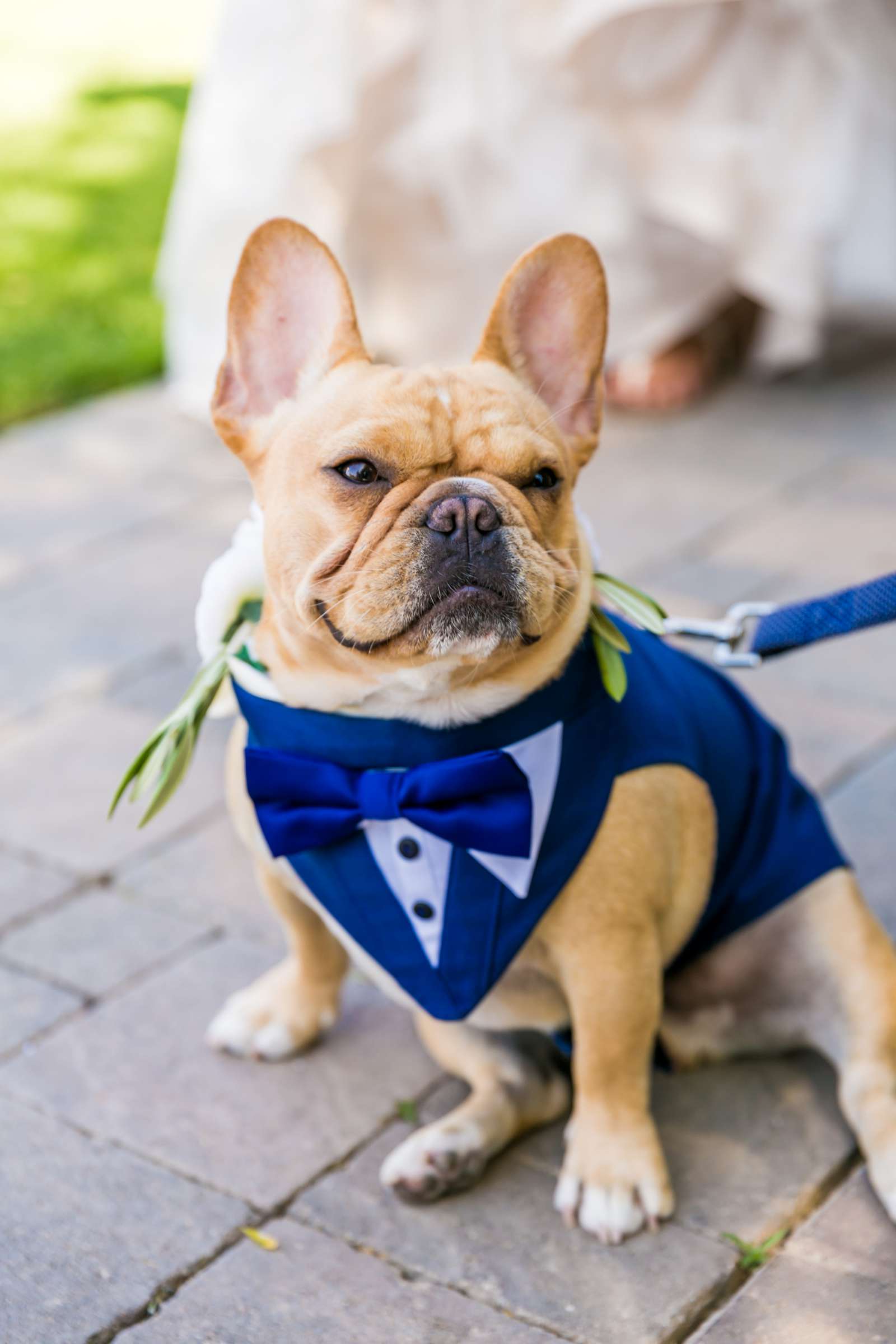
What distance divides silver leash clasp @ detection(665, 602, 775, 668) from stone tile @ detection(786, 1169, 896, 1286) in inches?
34.0

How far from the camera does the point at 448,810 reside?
2.15m

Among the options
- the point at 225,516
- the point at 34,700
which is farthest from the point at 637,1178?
the point at 225,516

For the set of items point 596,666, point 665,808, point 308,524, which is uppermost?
point 308,524

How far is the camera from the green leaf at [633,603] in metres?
2.22

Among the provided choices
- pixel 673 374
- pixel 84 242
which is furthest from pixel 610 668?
pixel 84 242

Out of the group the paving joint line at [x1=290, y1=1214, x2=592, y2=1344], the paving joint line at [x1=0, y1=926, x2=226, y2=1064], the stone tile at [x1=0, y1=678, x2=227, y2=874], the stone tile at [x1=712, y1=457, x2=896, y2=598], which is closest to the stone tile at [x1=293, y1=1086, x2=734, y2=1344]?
the paving joint line at [x1=290, y1=1214, x2=592, y2=1344]

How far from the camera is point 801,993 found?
8.10ft

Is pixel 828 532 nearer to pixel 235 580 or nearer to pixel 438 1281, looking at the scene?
pixel 235 580

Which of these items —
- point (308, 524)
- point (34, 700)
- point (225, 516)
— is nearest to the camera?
point (308, 524)

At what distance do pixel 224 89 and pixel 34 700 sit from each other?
2.66m

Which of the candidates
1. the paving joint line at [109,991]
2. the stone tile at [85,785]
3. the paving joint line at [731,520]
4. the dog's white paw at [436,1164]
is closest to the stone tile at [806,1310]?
the dog's white paw at [436,1164]

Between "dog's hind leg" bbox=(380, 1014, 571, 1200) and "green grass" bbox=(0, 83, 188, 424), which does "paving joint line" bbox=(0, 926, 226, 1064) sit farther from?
"green grass" bbox=(0, 83, 188, 424)

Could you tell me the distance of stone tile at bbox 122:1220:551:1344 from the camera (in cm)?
204

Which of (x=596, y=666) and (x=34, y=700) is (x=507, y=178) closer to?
(x=34, y=700)
